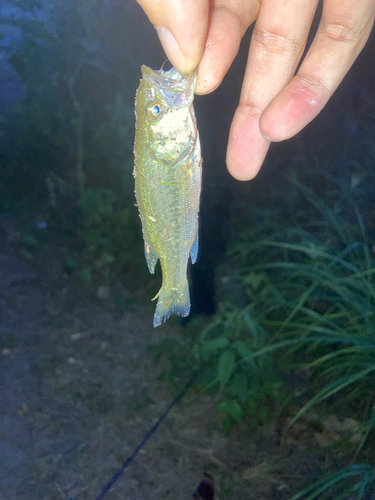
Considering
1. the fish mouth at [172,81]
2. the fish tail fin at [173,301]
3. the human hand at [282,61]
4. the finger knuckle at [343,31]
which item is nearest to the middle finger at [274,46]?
the human hand at [282,61]

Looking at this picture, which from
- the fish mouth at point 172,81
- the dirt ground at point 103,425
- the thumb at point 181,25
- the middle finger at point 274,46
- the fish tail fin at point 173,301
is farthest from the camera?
the dirt ground at point 103,425

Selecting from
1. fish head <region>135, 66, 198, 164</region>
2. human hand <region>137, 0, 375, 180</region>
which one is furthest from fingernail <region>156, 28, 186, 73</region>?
Result: human hand <region>137, 0, 375, 180</region>

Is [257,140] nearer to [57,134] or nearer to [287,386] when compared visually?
[287,386]

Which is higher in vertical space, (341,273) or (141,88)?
(141,88)

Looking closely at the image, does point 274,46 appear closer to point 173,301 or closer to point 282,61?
point 282,61

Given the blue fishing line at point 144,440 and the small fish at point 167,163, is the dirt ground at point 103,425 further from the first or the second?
the small fish at point 167,163

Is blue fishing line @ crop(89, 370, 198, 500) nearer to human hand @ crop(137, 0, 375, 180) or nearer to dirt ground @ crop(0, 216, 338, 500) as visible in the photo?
dirt ground @ crop(0, 216, 338, 500)

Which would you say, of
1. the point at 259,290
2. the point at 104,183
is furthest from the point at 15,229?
the point at 259,290
